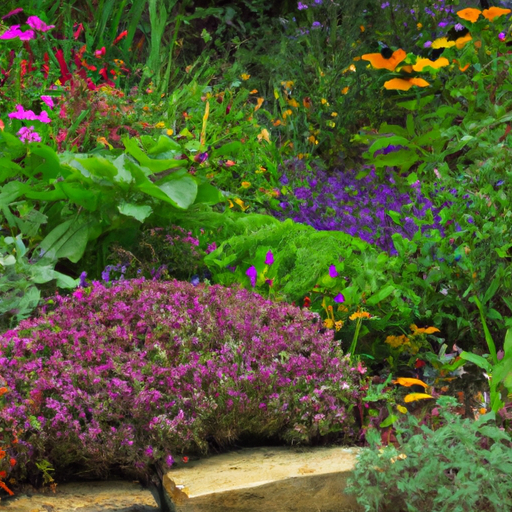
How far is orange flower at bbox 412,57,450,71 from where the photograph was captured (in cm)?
491

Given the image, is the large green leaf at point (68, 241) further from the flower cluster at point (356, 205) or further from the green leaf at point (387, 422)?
the green leaf at point (387, 422)

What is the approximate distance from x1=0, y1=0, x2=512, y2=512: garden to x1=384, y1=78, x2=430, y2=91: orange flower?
2 cm

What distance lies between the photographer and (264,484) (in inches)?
84.0

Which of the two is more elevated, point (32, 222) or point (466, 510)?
point (32, 222)

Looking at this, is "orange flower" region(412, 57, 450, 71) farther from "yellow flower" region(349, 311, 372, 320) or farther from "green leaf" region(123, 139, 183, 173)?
"yellow flower" region(349, 311, 372, 320)

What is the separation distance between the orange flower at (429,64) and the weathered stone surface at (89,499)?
3702 millimetres

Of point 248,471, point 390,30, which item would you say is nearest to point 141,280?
point 248,471

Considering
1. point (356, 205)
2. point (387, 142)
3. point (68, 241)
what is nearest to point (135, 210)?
point (68, 241)

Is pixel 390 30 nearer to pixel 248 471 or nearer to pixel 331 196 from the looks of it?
pixel 331 196

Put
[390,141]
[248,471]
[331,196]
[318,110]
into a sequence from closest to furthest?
[248,471]
[331,196]
[390,141]
[318,110]

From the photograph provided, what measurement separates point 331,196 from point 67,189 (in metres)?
1.68

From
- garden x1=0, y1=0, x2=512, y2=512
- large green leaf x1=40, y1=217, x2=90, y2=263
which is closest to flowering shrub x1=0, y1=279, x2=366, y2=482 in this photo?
garden x1=0, y1=0, x2=512, y2=512

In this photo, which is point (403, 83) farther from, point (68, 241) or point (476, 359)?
point (476, 359)

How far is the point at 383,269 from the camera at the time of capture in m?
3.00
